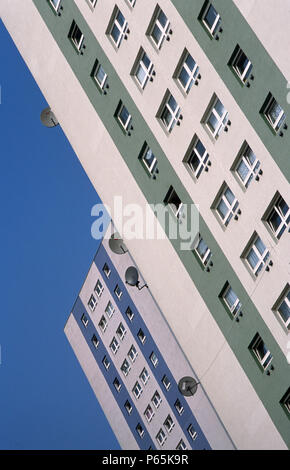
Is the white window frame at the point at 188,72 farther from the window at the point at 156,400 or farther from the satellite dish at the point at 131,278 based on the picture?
the window at the point at 156,400

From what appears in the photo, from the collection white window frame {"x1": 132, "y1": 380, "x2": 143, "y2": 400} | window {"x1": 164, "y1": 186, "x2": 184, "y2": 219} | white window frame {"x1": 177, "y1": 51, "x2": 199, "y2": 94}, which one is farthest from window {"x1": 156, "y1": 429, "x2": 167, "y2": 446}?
white window frame {"x1": 177, "y1": 51, "x2": 199, "y2": 94}

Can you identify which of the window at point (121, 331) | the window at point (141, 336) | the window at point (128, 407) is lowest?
the window at point (128, 407)

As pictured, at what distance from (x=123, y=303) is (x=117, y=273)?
1.97m

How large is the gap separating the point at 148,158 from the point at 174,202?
6.45 feet

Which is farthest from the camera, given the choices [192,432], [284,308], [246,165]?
[192,432]

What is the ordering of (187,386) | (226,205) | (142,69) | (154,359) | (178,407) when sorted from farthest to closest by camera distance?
(154,359) → (178,407) → (187,386) → (142,69) → (226,205)

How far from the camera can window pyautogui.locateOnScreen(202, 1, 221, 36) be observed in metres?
26.2

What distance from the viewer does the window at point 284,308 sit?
25.6 metres

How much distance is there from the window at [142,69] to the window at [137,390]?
2639cm

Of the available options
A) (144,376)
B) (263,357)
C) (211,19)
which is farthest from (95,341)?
(211,19)

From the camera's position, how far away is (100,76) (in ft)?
102

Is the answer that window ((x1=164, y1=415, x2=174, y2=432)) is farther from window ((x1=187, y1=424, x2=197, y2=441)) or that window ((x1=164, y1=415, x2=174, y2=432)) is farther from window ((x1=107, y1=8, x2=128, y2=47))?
window ((x1=107, y1=8, x2=128, y2=47))

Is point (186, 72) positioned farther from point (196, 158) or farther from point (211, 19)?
point (196, 158)

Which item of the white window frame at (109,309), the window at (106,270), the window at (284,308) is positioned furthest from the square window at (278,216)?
the window at (106,270)
